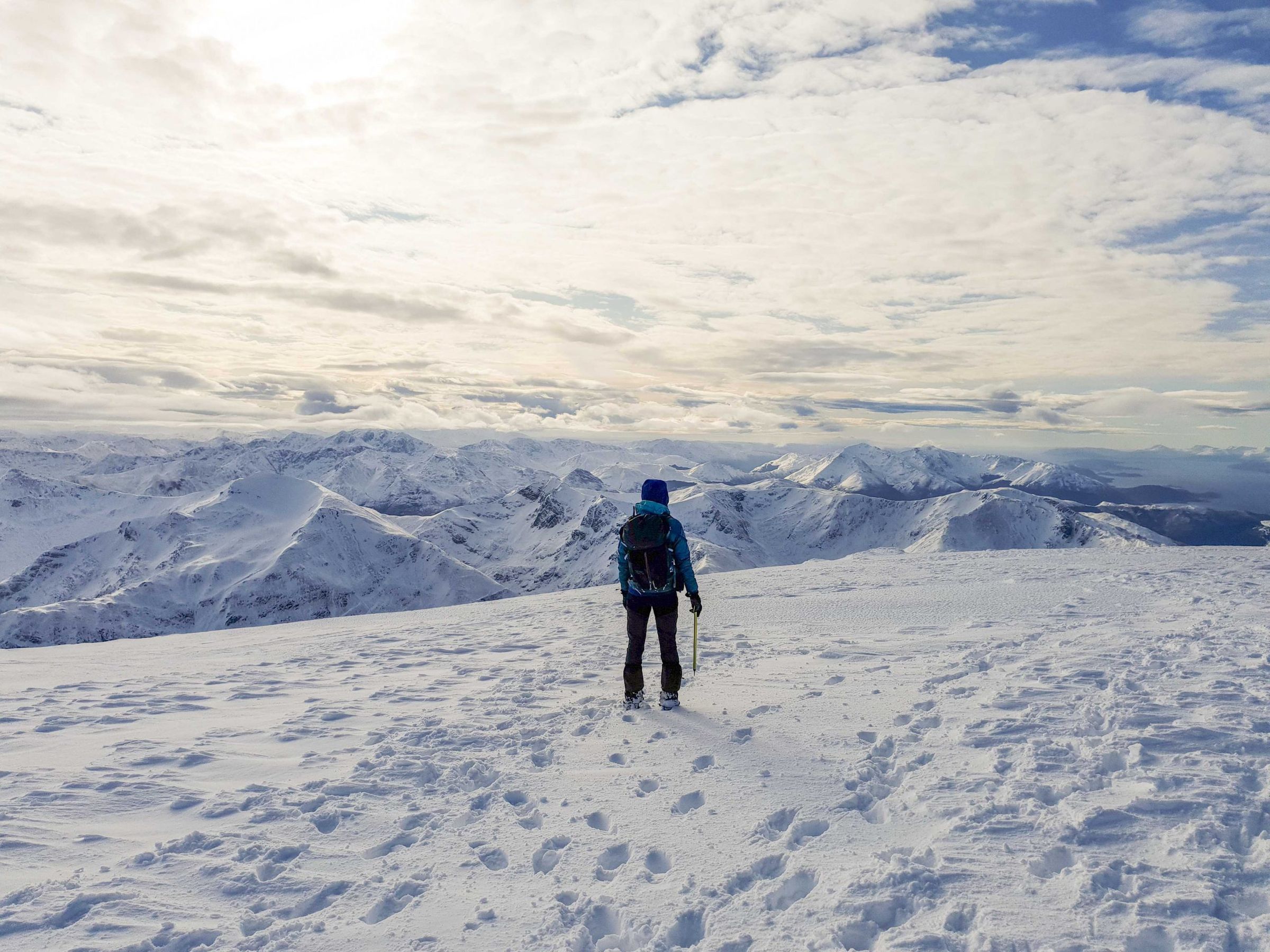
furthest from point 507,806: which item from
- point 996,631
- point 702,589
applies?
point 702,589

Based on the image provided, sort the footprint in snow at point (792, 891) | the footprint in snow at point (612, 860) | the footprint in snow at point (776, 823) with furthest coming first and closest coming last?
the footprint in snow at point (776, 823) → the footprint in snow at point (612, 860) → the footprint in snow at point (792, 891)

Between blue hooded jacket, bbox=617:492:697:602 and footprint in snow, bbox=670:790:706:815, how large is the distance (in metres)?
3.25

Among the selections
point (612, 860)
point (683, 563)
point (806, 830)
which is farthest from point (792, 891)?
point (683, 563)

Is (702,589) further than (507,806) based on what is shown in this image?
Yes

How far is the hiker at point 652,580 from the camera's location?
9.61 m

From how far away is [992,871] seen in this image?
490cm

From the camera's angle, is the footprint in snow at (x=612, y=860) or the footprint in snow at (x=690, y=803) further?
the footprint in snow at (x=690, y=803)

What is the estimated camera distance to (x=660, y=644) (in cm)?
976

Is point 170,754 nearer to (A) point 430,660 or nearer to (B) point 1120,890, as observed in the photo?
(A) point 430,660

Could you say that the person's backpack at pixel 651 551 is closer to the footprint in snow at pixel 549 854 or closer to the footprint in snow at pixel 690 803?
the footprint in snow at pixel 690 803

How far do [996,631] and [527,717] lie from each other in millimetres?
9306

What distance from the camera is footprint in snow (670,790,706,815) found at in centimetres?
629

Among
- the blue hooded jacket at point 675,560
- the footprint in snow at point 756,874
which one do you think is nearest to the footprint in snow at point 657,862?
the footprint in snow at point 756,874

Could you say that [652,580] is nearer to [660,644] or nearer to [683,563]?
[683,563]
